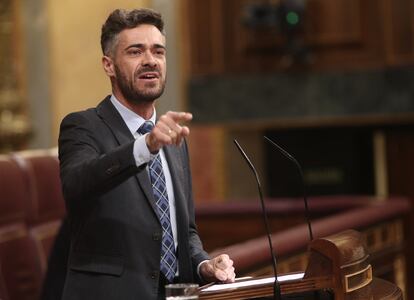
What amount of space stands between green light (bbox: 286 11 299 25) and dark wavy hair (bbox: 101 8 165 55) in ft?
11.5

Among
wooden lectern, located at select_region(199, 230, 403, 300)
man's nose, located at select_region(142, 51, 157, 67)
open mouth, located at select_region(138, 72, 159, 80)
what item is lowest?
wooden lectern, located at select_region(199, 230, 403, 300)

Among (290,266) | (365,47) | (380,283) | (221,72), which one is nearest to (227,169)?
(221,72)

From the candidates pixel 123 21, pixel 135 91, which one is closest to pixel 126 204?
pixel 135 91

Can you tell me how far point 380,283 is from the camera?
1540 mm

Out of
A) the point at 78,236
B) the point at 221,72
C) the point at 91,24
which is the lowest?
the point at 78,236

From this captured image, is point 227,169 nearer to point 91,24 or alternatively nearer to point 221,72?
point 221,72

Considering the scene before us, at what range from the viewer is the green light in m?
4.86

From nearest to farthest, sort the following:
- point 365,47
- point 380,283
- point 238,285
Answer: point 238,285 → point 380,283 → point 365,47

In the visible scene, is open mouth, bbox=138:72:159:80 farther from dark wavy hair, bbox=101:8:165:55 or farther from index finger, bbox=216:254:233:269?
index finger, bbox=216:254:233:269

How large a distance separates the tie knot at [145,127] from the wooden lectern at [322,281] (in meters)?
0.27

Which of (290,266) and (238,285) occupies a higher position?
(238,285)

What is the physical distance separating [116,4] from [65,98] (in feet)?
2.18

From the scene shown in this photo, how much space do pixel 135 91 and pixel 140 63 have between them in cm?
4

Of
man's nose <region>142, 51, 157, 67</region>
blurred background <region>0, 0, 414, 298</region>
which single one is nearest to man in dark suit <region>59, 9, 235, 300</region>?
man's nose <region>142, 51, 157, 67</region>
